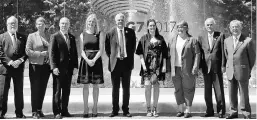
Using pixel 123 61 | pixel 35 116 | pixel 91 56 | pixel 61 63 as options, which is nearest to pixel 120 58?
pixel 123 61

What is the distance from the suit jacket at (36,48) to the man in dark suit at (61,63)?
8.1 inches

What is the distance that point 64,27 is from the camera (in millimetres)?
6180

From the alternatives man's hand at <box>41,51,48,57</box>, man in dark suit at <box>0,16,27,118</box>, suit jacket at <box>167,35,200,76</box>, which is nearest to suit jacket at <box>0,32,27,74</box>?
man in dark suit at <box>0,16,27,118</box>

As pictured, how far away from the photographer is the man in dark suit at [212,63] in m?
6.20

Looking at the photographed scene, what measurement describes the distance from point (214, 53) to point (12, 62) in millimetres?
3174

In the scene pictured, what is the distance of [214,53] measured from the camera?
6203 mm

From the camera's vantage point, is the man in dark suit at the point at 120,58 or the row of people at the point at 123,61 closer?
the row of people at the point at 123,61

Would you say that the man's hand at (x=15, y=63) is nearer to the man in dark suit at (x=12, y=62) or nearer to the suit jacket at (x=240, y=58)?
the man in dark suit at (x=12, y=62)

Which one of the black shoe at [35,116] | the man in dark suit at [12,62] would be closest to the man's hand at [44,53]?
the man in dark suit at [12,62]

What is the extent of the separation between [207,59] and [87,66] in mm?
1923

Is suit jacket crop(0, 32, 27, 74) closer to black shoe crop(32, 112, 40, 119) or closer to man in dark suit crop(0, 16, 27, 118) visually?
man in dark suit crop(0, 16, 27, 118)

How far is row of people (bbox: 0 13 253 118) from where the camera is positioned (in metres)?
6.07

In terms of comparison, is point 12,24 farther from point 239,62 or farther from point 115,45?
point 239,62

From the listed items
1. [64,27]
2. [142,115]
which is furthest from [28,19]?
[142,115]
